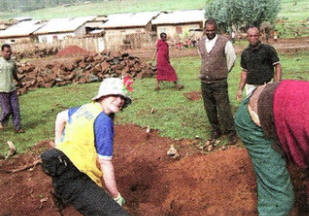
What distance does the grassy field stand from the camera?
24.1ft

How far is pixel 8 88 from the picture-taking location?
762 cm

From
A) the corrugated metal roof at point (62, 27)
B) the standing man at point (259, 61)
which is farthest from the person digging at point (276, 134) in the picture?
the corrugated metal roof at point (62, 27)

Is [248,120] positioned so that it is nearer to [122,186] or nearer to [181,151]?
[122,186]

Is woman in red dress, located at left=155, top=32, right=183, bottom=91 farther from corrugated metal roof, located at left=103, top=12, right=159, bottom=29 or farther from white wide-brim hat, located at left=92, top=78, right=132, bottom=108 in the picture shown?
corrugated metal roof, located at left=103, top=12, right=159, bottom=29

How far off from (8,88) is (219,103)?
4.49m

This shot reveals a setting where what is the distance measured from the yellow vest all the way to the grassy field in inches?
149

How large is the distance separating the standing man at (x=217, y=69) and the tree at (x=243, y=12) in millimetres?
24545

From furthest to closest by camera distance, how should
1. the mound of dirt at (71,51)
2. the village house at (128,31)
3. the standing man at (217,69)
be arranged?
the village house at (128,31) < the mound of dirt at (71,51) < the standing man at (217,69)

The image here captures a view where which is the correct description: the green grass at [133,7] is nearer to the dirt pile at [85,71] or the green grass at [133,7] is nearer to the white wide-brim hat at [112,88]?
the dirt pile at [85,71]

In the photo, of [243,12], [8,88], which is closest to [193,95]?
[8,88]

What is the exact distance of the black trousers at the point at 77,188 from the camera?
2812 millimetres

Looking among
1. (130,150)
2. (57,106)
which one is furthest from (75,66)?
(130,150)

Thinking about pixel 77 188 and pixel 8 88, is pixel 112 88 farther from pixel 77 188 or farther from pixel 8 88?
pixel 8 88

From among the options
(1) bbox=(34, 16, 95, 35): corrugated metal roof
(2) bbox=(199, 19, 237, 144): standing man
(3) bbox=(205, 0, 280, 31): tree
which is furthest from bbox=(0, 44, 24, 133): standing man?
(1) bbox=(34, 16, 95, 35): corrugated metal roof
